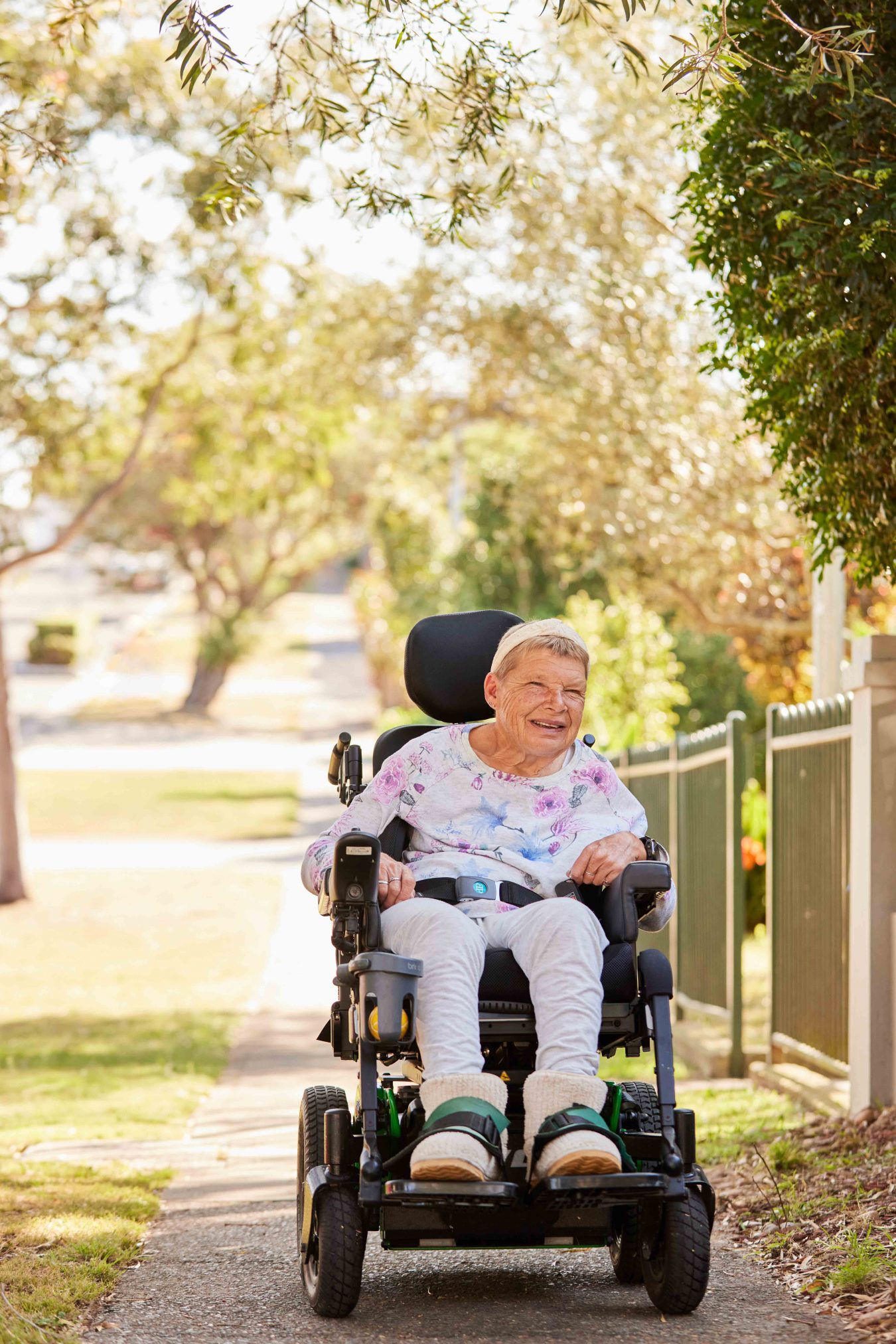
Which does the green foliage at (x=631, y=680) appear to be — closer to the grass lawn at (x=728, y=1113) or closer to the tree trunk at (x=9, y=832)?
the tree trunk at (x=9, y=832)

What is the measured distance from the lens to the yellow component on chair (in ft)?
12.5

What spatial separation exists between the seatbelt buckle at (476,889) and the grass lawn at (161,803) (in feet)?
62.2

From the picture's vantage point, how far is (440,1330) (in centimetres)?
388

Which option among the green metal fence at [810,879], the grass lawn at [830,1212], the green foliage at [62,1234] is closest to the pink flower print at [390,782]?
the green foliage at [62,1234]

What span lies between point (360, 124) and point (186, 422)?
11.5m

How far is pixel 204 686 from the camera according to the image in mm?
42688

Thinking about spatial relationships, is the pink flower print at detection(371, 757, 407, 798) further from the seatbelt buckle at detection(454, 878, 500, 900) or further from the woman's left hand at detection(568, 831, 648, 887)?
the woman's left hand at detection(568, 831, 648, 887)

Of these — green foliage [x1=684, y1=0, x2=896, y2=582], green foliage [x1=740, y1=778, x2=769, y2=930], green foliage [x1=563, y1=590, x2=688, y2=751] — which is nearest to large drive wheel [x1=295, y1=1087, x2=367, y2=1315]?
green foliage [x1=684, y1=0, x2=896, y2=582]

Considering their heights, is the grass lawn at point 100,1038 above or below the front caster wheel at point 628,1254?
below

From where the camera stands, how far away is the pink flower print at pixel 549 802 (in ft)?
14.5

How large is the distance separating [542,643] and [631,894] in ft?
2.42

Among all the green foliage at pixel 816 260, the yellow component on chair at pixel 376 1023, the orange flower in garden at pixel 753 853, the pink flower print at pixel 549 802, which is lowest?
the orange flower in garden at pixel 753 853

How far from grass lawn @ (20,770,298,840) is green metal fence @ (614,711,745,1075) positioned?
12957 millimetres

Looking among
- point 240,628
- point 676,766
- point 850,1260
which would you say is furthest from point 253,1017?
point 240,628
